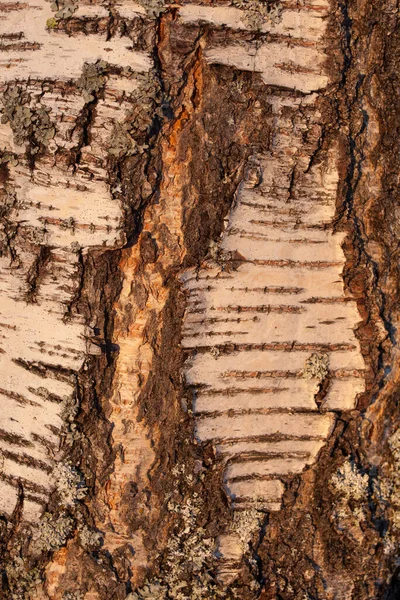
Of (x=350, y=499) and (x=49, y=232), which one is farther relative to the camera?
(x=350, y=499)

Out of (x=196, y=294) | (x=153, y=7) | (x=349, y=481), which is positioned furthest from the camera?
(x=349, y=481)

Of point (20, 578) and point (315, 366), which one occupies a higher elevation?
point (315, 366)

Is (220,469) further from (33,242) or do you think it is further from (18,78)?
(18,78)

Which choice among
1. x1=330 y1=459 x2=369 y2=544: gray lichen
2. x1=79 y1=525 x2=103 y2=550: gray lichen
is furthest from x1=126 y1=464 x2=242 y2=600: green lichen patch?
x1=330 y1=459 x2=369 y2=544: gray lichen

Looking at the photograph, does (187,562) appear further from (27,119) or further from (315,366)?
(27,119)

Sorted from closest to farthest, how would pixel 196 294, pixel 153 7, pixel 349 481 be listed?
pixel 153 7 → pixel 196 294 → pixel 349 481

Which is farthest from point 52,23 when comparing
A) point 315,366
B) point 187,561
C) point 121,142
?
point 187,561

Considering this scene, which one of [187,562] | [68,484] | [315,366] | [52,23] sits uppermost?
[52,23]

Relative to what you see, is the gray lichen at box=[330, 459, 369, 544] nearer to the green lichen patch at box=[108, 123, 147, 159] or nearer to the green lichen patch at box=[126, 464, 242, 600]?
the green lichen patch at box=[126, 464, 242, 600]
